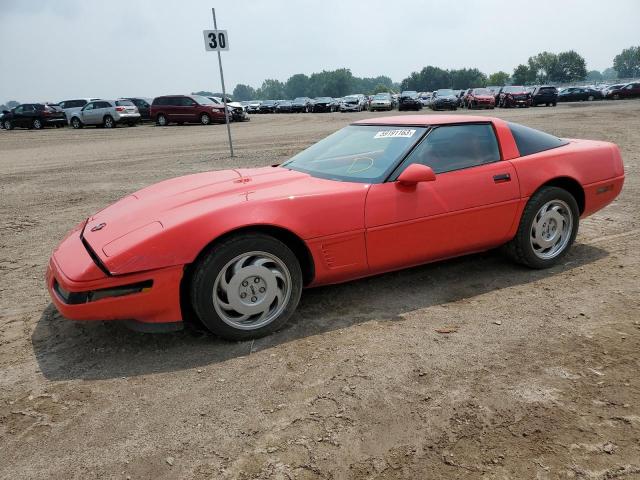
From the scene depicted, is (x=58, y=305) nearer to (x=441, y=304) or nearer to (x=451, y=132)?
(x=441, y=304)

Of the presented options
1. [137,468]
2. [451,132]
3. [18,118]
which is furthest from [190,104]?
[137,468]

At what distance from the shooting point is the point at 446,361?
2.67 metres

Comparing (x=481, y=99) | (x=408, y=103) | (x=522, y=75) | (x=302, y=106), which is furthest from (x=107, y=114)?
(x=522, y=75)

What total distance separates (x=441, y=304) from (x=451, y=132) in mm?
1286

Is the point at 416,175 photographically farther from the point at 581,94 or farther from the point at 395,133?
the point at 581,94

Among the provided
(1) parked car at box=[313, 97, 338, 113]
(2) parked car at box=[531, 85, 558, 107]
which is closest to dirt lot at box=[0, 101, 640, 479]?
(2) parked car at box=[531, 85, 558, 107]

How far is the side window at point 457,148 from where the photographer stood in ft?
11.5

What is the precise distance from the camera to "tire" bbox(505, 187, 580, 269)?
151 inches

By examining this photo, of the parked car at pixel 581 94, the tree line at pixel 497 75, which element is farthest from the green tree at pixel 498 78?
the parked car at pixel 581 94

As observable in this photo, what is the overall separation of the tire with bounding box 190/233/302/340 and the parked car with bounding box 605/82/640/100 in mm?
44557

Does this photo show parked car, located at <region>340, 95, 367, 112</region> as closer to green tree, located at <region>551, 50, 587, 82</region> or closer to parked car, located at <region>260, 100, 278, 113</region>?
parked car, located at <region>260, 100, 278, 113</region>

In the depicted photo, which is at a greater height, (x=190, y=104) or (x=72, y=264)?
(x=190, y=104)

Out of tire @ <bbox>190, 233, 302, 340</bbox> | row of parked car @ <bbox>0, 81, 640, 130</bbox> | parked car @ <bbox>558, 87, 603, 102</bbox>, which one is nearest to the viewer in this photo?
tire @ <bbox>190, 233, 302, 340</bbox>

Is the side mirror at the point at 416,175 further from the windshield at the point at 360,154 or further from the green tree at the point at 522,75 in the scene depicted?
the green tree at the point at 522,75
